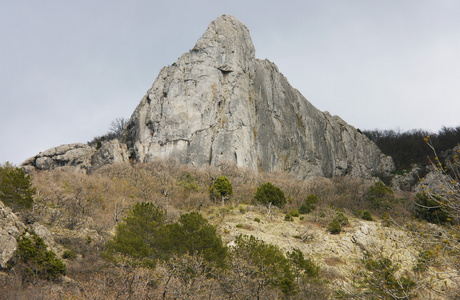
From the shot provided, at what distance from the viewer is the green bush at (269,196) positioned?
143ft

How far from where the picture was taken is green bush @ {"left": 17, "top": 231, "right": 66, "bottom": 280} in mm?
18938

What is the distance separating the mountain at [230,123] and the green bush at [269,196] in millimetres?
19691

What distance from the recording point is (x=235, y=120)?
70.6 meters

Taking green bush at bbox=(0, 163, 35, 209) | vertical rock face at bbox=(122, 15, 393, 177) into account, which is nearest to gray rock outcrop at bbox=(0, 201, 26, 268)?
green bush at bbox=(0, 163, 35, 209)

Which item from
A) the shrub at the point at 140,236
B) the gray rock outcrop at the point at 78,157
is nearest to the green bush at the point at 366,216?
the shrub at the point at 140,236

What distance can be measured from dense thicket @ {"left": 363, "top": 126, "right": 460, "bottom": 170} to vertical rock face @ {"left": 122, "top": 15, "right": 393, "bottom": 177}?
16.4 feet

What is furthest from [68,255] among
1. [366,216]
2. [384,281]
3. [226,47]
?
[226,47]

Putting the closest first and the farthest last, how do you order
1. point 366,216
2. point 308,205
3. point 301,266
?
point 301,266 → point 366,216 → point 308,205

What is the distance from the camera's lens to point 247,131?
71.2 meters

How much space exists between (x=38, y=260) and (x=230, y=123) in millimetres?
53033

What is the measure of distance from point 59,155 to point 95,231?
43652mm

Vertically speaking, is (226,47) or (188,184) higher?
(226,47)

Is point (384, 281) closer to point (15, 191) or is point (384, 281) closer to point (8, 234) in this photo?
point (8, 234)

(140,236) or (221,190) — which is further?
(221,190)
